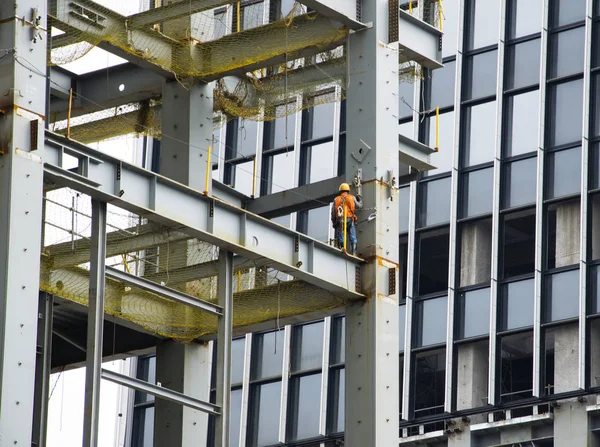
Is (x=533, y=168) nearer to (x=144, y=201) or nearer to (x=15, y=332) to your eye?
(x=144, y=201)

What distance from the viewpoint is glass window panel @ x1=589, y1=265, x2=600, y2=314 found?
150 ft

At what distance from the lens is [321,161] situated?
53344mm

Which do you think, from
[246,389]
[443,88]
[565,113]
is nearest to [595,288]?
[565,113]

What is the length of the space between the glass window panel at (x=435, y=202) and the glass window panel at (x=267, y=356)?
6.38 metres

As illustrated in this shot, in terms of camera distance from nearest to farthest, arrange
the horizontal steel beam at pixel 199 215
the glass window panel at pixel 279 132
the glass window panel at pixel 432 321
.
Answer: the horizontal steel beam at pixel 199 215 → the glass window panel at pixel 432 321 → the glass window panel at pixel 279 132

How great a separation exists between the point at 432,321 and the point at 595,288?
5577mm

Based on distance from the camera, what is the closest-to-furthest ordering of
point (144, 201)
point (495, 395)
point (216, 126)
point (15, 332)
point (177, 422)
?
point (15, 332) < point (144, 201) < point (177, 422) < point (216, 126) < point (495, 395)

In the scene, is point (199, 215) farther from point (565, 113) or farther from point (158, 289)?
point (565, 113)

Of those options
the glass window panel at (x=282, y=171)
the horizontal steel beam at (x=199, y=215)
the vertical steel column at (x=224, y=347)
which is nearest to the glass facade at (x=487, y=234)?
the glass window panel at (x=282, y=171)

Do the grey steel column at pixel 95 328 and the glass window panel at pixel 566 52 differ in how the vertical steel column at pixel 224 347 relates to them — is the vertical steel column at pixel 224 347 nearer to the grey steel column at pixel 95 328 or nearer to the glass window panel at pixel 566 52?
the grey steel column at pixel 95 328

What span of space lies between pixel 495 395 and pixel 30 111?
2506 centimetres

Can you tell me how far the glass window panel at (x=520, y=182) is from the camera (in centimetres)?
4850

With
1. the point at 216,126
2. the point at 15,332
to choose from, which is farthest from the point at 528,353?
the point at 15,332

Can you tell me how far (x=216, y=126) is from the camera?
115ft
